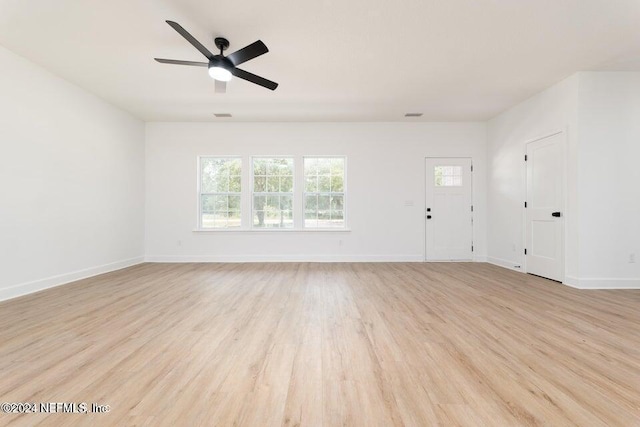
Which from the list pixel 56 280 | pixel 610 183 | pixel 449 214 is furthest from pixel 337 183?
pixel 56 280

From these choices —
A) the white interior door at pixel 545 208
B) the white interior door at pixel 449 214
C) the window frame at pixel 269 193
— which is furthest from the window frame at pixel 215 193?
the white interior door at pixel 545 208

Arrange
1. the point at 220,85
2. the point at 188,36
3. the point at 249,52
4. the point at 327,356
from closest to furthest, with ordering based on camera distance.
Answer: the point at 327,356
the point at 188,36
the point at 249,52
the point at 220,85

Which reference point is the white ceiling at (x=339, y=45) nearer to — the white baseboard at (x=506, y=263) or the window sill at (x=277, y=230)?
the window sill at (x=277, y=230)

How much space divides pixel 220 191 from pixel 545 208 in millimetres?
5966

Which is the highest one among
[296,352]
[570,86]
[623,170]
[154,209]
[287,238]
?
[570,86]

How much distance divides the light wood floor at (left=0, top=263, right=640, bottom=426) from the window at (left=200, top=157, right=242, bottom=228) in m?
2.59

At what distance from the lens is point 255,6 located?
268 centimetres

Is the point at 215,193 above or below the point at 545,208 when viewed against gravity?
above

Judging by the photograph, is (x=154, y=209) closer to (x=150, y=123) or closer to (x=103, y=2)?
(x=150, y=123)

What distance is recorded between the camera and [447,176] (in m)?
6.24

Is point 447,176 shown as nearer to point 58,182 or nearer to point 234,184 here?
point 234,184

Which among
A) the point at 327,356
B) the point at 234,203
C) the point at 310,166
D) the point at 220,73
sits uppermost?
the point at 220,73

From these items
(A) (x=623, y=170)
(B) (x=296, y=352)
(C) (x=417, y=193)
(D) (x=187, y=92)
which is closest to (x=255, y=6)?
(D) (x=187, y=92)

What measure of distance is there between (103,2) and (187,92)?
1.98 meters
